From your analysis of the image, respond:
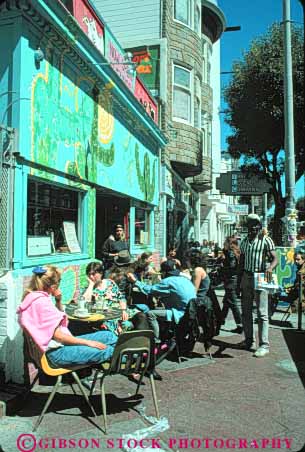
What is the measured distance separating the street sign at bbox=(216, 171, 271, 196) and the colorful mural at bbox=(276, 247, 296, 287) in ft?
24.7

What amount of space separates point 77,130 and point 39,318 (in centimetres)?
394

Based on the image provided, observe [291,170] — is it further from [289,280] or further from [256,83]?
[256,83]

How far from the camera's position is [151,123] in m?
12.1

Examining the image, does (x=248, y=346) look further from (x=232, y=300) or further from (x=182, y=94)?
(x=182, y=94)

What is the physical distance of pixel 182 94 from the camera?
52.7 feet

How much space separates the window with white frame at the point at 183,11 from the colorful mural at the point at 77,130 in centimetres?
754

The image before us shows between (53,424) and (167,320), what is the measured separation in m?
2.27

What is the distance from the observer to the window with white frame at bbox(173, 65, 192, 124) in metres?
15.8

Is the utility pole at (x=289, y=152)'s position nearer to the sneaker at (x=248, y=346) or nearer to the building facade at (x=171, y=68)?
the building facade at (x=171, y=68)

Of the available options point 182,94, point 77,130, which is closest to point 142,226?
point 182,94

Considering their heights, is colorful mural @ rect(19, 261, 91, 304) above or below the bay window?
below

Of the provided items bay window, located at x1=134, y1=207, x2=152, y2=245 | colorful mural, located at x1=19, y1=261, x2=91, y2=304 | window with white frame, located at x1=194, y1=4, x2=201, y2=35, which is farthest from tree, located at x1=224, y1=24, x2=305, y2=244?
colorful mural, located at x1=19, y1=261, x2=91, y2=304

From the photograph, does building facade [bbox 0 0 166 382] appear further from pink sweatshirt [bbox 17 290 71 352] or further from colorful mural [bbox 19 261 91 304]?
pink sweatshirt [bbox 17 290 71 352]

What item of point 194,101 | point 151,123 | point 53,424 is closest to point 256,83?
point 194,101
